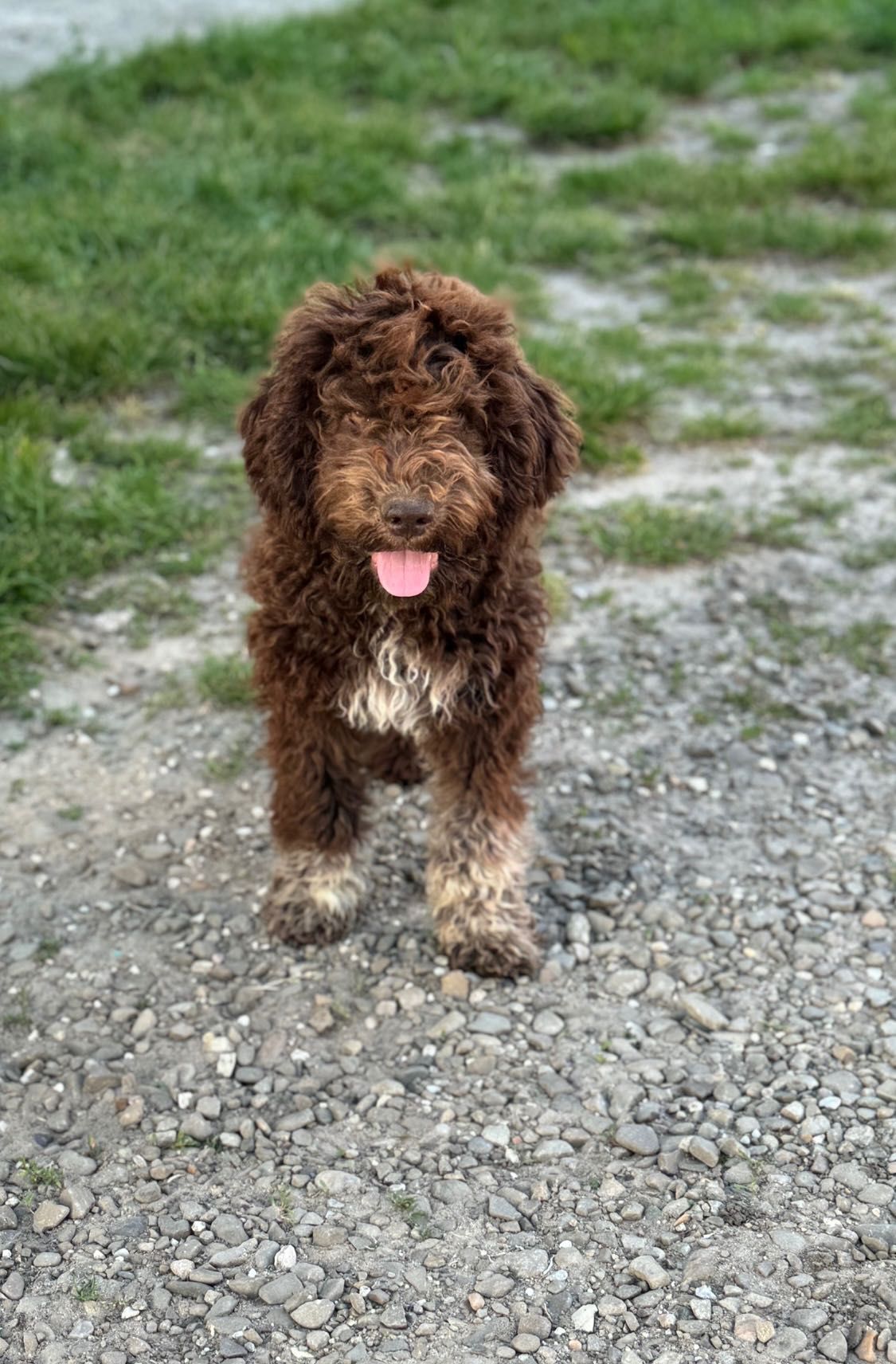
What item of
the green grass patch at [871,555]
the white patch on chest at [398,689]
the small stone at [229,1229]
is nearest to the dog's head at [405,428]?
the white patch on chest at [398,689]

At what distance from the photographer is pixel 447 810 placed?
4.45 metres

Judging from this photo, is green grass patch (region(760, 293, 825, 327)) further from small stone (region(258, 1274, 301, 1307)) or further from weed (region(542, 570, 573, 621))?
small stone (region(258, 1274, 301, 1307))

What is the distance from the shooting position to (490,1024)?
167 inches

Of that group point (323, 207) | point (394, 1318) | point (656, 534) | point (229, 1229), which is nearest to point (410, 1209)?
point (394, 1318)

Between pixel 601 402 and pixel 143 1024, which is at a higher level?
pixel 601 402

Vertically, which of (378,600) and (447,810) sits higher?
(378,600)

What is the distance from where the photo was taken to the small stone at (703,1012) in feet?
13.8

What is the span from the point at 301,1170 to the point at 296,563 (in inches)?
60.0

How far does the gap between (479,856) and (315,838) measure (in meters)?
0.49

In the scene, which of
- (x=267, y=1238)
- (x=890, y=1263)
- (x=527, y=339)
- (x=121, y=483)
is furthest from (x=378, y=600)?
(x=527, y=339)

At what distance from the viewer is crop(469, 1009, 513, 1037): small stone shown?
423 centimetres

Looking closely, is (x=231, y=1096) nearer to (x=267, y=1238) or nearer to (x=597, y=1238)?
(x=267, y=1238)

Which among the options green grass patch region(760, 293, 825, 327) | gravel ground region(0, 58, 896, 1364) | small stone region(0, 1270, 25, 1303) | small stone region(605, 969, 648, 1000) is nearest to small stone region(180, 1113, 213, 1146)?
gravel ground region(0, 58, 896, 1364)

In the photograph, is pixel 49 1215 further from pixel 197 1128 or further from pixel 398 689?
pixel 398 689
